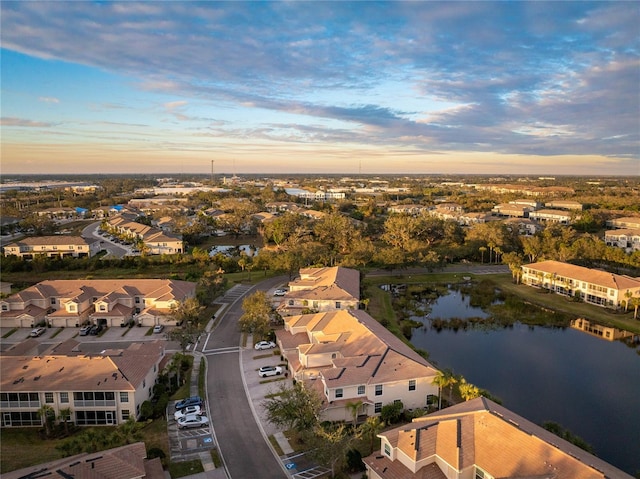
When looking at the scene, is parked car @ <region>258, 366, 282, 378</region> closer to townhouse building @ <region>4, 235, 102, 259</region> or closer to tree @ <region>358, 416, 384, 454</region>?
tree @ <region>358, 416, 384, 454</region>

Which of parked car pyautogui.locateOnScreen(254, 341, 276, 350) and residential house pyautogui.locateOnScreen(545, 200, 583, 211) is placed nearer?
parked car pyautogui.locateOnScreen(254, 341, 276, 350)

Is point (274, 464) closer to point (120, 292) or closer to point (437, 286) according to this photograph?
point (120, 292)

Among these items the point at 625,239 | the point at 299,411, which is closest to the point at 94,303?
the point at 299,411

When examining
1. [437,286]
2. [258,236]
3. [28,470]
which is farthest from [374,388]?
[258,236]

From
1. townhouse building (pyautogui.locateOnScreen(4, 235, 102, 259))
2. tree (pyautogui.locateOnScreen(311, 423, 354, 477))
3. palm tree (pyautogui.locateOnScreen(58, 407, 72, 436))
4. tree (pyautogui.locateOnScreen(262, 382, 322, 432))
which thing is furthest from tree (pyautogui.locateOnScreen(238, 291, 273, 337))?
townhouse building (pyautogui.locateOnScreen(4, 235, 102, 259))

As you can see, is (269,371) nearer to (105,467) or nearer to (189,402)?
(189,402)

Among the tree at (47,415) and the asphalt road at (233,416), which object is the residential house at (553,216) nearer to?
the asphalt road at (233,416)
